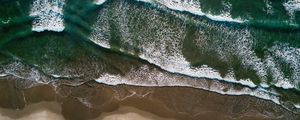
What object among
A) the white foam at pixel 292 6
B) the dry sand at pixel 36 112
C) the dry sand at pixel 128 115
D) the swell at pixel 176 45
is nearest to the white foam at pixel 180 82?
the swell at pixel 176 45

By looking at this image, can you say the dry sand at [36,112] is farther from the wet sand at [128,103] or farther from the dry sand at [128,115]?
the dry sand at [128,115]

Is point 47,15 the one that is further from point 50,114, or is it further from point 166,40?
point 166,40

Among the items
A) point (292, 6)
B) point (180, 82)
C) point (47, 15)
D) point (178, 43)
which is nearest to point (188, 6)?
point (178, 43)

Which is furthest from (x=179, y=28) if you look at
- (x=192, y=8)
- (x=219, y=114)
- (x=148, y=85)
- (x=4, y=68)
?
(x=4, y=68)

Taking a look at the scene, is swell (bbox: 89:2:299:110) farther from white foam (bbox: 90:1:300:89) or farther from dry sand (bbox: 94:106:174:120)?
dry sand (bbox: 94:106:174:120)

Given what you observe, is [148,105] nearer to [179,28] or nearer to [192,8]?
[179,28]

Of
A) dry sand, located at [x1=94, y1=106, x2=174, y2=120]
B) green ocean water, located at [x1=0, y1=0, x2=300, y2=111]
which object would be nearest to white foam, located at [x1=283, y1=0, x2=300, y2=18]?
green ocean water, located at [x1=0, y1=0, x2=300, y2=111]
